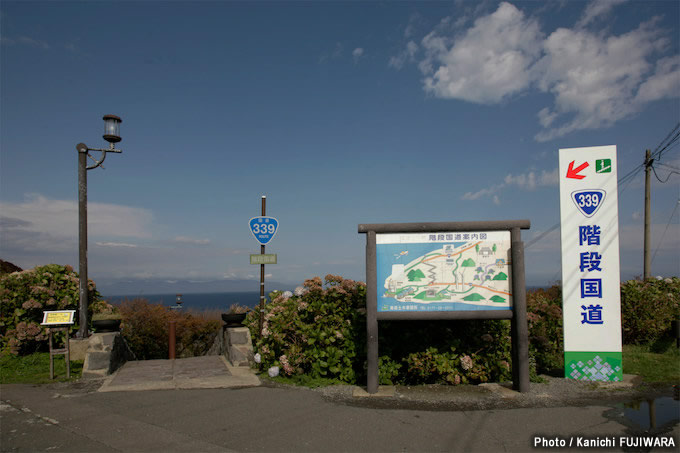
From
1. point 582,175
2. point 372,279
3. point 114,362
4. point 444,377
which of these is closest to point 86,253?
point 114,362

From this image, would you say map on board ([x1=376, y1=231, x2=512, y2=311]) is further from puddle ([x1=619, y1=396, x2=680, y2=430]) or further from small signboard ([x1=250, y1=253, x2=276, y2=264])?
small signboard ([x1=250, y1=253, x2=276, y2=264])

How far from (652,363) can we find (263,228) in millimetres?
7979

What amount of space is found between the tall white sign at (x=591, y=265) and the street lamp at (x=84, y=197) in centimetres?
901

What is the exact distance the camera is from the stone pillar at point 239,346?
30.2 ft

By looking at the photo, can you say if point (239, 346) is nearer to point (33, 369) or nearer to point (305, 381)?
point (305, 381)

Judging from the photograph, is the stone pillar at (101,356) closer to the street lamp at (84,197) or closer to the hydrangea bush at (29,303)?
the street lamp at (84,197)

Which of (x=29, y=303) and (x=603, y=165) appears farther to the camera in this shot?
(x=29, y=303)

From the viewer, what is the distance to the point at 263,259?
30.8 ft

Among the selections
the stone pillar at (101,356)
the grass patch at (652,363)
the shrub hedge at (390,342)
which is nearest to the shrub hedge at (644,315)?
the grass patch at (652,363)

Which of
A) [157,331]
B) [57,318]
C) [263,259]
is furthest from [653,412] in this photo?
[157,331]

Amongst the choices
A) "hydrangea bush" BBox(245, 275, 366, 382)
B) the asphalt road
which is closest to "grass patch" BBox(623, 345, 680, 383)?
the asphalt road

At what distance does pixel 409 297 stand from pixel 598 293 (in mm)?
3119

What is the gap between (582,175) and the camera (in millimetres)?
7602

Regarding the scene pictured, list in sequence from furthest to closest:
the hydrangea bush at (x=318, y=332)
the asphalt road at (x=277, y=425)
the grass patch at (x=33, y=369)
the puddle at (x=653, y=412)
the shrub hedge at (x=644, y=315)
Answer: the shrub hedge at (x=644, y=315) → the grass patch at (x=33, y=369) → the hydrangea bush at (x=318, y=332) → the puddle at (x=653, y=412) → the asphalt road at (x=277, y=425)
